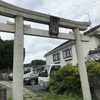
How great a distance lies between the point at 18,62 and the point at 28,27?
1.36 metres

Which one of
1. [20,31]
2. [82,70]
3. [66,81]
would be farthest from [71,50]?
[20,31]

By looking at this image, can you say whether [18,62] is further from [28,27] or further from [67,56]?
[67,56]

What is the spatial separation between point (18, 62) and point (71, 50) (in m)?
15.5

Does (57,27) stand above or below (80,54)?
above

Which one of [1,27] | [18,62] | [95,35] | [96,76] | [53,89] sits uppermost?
[95,35]

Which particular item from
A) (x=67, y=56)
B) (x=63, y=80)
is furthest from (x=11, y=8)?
(x=67, y=56)

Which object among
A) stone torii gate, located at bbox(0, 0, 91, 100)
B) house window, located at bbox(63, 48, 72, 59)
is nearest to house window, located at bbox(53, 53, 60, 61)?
house window, located at bbox(63, 48, 72, 59)

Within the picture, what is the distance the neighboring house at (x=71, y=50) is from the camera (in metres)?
16.8

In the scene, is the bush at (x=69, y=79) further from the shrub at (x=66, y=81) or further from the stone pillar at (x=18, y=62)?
A: the stone pillar at (x=18, y=62)

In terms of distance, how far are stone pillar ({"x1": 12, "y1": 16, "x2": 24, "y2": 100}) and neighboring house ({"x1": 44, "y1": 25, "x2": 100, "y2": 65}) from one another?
938 cm

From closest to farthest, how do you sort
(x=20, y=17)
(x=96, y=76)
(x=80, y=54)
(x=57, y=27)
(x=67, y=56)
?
(x=20, y=17) < (x=57, y=27) < (x=80, y=54) < (x=96, y=76) < (x=67, y=56)

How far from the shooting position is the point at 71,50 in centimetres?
2025

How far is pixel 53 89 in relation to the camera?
9945 millimetres

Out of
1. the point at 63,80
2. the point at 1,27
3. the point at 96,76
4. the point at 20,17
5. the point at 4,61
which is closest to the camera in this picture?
the point at 1,27
